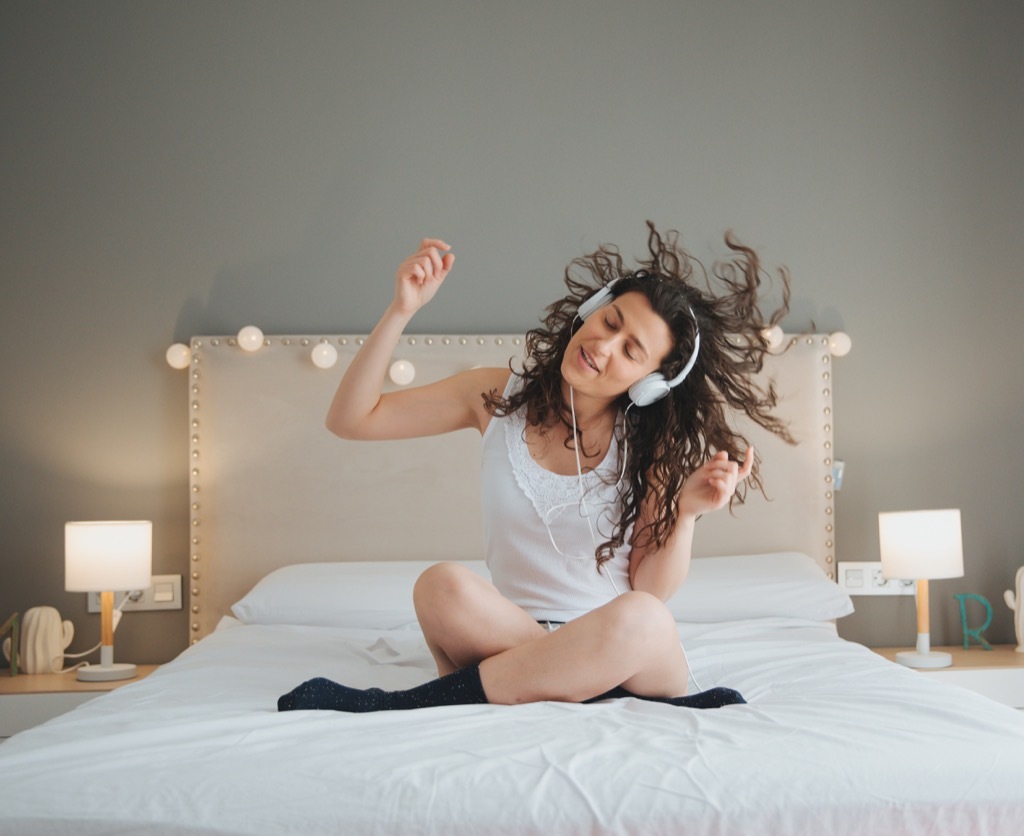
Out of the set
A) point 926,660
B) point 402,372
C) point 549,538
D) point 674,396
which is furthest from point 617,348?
point 926,660

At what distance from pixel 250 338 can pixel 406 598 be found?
2.82 ft

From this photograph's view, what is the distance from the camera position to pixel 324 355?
9.52ft

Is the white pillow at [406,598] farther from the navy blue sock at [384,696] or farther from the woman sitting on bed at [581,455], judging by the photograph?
the navy blue sock at [384,696]

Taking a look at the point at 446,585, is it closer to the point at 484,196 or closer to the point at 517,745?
the point at 517,745

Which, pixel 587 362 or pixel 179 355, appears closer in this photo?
pixel 587 362

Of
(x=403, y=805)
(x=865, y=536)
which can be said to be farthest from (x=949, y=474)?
(x=403, y=805)

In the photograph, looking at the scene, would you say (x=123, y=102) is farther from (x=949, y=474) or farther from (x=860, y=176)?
(x=949, y=474)

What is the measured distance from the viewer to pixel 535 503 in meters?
1.90

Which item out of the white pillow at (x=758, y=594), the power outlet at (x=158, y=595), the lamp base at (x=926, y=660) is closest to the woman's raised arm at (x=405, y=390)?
the white pillow at (x=758, y=594)

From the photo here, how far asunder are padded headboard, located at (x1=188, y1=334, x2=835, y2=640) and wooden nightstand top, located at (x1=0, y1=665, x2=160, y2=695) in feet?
1.08

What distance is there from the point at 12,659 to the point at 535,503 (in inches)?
64.3

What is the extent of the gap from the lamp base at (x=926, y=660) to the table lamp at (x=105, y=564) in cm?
194

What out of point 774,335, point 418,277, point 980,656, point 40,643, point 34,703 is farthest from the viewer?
point 774,335

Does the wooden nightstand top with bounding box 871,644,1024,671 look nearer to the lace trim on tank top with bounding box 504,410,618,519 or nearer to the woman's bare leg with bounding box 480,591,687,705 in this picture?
the lace trim on tank top with bounding box 504,410,618,519
